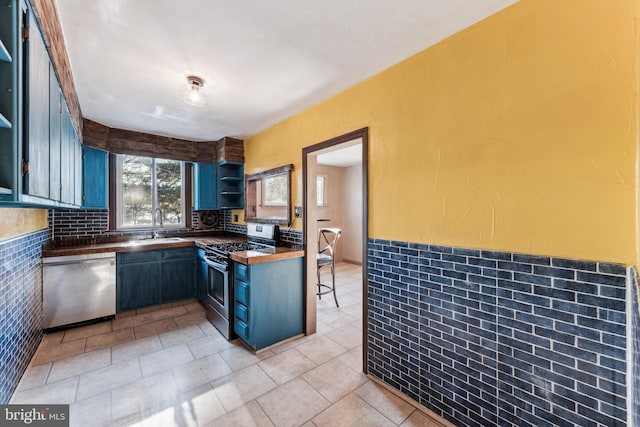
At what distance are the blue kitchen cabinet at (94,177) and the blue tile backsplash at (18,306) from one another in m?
0.67

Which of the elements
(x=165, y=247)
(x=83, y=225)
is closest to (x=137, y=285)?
(x=165, y=247)

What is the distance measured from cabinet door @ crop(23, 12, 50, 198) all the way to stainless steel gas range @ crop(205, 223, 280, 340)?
1.68m

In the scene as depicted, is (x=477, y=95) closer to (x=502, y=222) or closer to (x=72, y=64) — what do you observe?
(x=502, y=222)

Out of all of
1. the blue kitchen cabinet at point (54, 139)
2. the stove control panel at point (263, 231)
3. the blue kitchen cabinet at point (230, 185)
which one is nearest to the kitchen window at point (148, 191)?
the blue kitchen cabinet at point (230, 185)

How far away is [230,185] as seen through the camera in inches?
167

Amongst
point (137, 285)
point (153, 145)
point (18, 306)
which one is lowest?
point (137, 285)

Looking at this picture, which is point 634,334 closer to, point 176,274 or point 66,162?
point 66,162

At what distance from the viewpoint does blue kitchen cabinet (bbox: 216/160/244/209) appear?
4.12 m

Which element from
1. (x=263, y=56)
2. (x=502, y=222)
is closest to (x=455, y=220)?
(x=502, y=222)

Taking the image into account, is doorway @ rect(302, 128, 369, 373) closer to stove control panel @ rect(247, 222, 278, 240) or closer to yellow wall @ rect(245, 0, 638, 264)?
yellow wall @ rect(245, 0, 638, 264)

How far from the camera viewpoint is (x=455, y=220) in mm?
1641

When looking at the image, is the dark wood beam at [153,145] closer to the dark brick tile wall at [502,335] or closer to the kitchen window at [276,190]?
the kitchen window at [276,190]

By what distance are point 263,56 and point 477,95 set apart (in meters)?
1.45

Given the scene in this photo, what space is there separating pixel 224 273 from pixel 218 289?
328 mm
